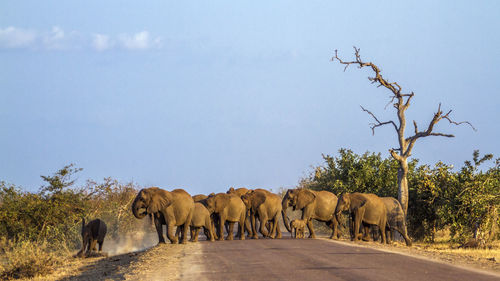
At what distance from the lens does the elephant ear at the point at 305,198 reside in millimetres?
29016

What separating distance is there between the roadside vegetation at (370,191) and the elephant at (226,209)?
644 centimetres

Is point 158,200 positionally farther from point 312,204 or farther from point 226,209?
point 312,204

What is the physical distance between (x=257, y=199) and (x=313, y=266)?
15.2 m

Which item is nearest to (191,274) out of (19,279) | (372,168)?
(19,279)

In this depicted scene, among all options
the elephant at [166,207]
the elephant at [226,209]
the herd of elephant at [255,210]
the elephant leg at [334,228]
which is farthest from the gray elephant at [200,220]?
the elephant leg at [334,228]

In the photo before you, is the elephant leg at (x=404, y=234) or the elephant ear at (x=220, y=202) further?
the elephant leg at (x=404, y=234)

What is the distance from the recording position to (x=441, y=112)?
31.3m

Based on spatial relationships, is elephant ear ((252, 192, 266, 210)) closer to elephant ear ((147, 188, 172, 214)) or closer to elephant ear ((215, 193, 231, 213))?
elephant ear ((215, 193, 231, 213))

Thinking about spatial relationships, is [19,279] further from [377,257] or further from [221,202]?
[377,257]

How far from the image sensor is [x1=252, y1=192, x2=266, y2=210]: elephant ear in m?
29.8

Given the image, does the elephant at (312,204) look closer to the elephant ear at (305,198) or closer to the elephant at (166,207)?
the elephant ear at (305,198)

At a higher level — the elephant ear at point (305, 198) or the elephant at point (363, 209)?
the elephant ear at point (305, 198)

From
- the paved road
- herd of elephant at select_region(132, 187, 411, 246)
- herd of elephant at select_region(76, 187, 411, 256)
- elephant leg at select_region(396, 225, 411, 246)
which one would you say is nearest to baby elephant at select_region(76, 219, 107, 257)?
herd of elephant at select_region(76, 187, 411, 256)

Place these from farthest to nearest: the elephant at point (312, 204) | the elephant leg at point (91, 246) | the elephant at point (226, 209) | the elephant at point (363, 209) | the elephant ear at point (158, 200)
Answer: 1. the elephant at point (312, 204)
2. the elephant leg at point (91, 246)
3. the elephant at point (226, 209)
4. the elephant at point (363, 209)
5. the elephant ear at point (158, 200)
